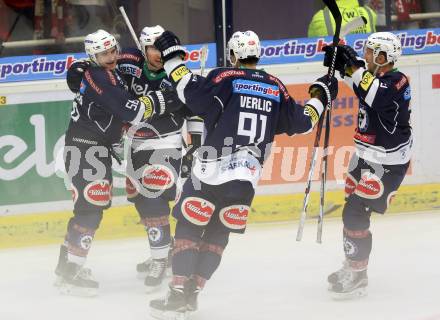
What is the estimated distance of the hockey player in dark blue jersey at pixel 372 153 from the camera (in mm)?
6250

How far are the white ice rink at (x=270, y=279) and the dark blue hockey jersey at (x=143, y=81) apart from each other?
911 millimetres

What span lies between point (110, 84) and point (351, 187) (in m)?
1.47

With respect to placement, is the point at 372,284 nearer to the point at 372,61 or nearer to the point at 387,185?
the point at 387,185

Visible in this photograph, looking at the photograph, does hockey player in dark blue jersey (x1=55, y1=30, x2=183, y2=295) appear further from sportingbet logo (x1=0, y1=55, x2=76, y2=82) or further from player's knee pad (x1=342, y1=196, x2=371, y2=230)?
sportingbet logo (x1=0, y1=55, x2=76, y2=82)

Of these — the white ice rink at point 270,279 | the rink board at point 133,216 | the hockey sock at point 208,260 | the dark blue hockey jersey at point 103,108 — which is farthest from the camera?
the rink board at point 133,216

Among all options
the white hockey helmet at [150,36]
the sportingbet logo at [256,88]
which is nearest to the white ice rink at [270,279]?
the sportingbet logo at [256,88]

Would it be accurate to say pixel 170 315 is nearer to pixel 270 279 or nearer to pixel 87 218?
pixel 87 218

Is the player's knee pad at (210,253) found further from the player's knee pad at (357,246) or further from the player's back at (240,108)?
the player's knee pad at (357,246)

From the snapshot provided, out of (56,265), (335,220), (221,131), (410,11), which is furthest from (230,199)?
(410,11)

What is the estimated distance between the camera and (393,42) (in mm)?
6328

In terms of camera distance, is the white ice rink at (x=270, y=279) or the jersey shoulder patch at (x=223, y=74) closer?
the jersey shoulder patch at (x=223, y=74)

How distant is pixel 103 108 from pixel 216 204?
100cm

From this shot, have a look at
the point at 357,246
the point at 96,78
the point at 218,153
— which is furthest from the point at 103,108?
the point at 357,246

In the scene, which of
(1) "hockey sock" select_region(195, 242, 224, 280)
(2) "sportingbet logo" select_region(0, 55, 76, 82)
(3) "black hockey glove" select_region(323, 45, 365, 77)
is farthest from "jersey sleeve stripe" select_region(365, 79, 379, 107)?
(2) "sportingbet logo" select_region(0, 55, 76, 82)
